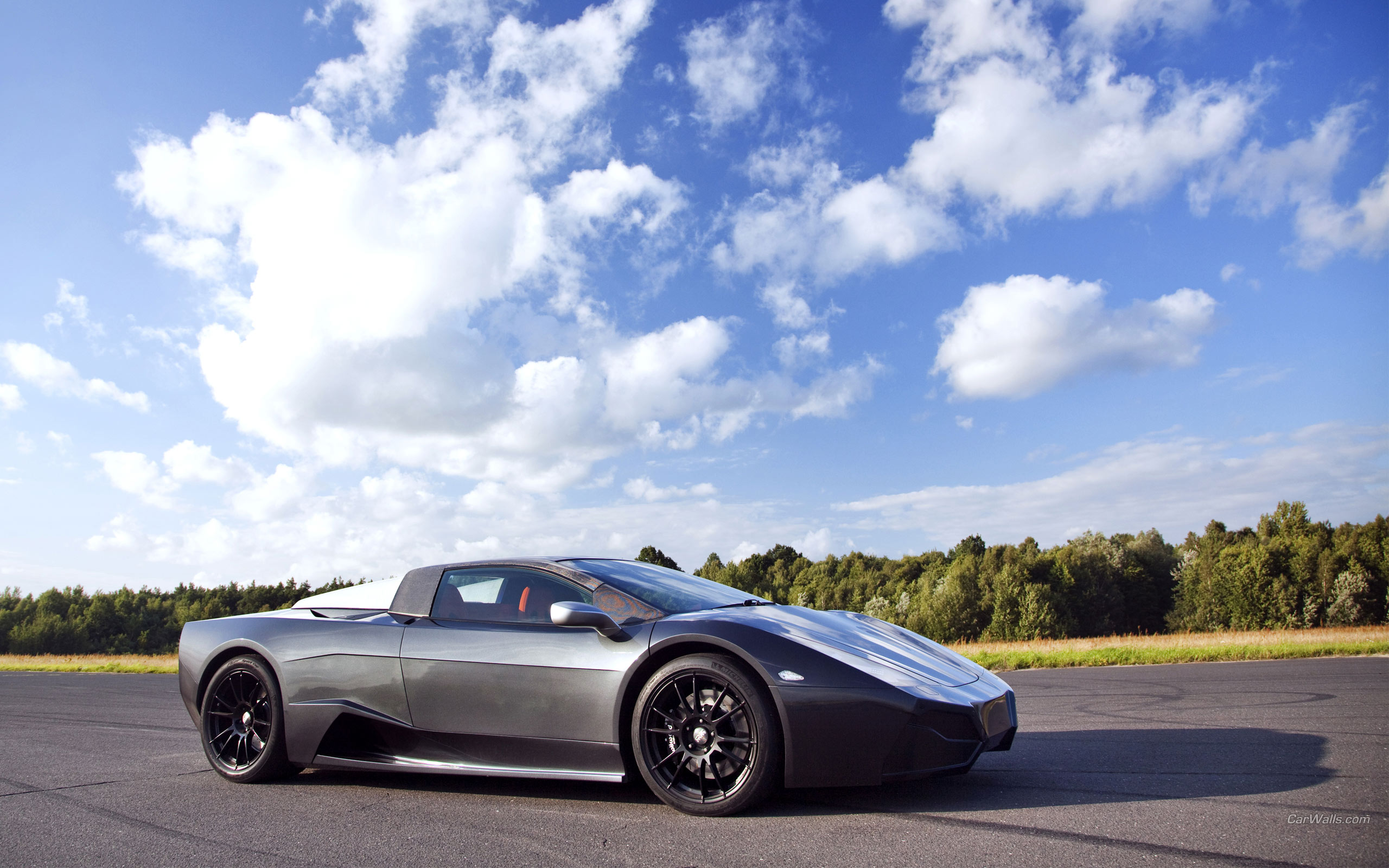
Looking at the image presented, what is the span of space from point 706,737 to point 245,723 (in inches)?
116

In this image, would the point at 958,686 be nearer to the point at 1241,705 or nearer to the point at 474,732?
the point at 474,732

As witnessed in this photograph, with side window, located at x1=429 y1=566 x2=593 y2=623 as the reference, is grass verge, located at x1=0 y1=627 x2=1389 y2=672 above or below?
below

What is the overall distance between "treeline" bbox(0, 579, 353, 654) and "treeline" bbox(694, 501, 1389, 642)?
4562 cm

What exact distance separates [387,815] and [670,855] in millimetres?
1548

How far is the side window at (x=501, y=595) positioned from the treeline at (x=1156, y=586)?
5455 centimetres

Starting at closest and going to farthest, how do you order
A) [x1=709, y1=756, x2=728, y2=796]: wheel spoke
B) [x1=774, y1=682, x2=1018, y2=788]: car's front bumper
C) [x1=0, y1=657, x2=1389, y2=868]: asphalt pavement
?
1. [x1=0, y1=657, x2=1389, y2=868]: asphalt pavement
2. [x1=774, y1=682, x2=1018, y2=788]: car's front bumper
3. [x1=709, y1=756, x2=728, y2=796]: wheel spoke

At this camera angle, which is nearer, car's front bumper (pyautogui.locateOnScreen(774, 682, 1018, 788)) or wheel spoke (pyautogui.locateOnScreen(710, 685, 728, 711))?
car's front bumper (pyautogui.locateOnScreen(774, 682, 1018, 788))

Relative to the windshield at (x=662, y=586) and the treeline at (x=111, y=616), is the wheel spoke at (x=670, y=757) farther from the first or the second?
the treeline at (x=111, y=616)

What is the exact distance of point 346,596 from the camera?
485 cm

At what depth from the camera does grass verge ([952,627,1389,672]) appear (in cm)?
1277

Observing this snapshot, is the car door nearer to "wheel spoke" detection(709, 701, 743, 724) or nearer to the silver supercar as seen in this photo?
the silver supercar

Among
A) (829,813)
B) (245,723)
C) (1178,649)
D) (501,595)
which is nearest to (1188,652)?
(1178,649)

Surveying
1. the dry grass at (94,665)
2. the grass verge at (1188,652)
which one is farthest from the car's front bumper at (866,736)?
the dry grass at (94,665)

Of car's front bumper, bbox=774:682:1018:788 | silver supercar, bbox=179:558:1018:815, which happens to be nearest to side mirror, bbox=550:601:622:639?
silver supercar, bbox=179:558:1018:815
